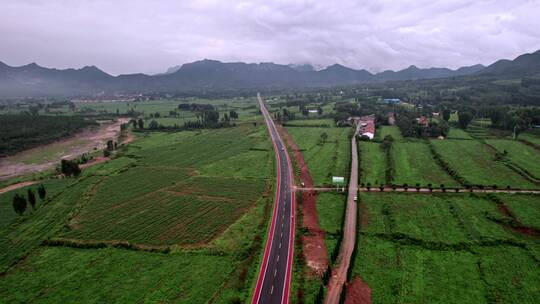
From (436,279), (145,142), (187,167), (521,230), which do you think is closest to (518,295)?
(436,279)

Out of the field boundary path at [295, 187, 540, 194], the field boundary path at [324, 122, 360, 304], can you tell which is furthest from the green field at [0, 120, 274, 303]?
the field boundary path at [295, 187, 540, 194]

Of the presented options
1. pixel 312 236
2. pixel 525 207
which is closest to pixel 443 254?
pixel 312 236

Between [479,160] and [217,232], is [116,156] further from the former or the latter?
[479,160]

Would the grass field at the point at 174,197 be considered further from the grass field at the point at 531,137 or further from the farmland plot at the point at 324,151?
the grass field at the point at 531,137

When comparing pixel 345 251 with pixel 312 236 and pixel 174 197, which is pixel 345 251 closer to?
pixel 312 236

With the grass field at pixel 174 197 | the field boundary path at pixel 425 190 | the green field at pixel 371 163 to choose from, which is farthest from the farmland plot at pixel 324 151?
the grass field at pixel 174 197

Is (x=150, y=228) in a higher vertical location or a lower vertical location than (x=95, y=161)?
lower

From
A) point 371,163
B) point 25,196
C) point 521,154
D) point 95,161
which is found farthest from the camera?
point 95,161

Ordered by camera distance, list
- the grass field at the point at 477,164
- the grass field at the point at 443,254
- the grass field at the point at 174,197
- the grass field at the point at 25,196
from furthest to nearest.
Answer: the grass field at the point at 477,164, the grass field at the point at 25,196, the grass field at the point at 174,197, the grass field at the point at 443,254
